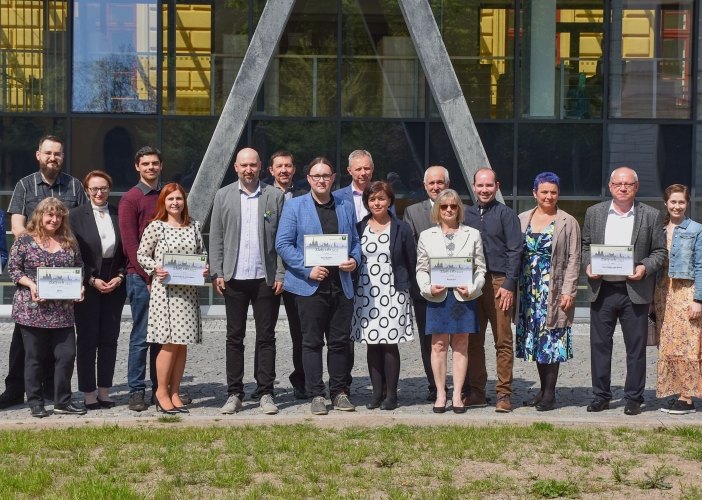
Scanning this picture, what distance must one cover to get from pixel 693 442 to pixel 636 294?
1.61m

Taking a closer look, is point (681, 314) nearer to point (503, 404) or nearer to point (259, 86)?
point (503, 404)

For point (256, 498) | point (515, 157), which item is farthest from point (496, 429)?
point (515, 157)

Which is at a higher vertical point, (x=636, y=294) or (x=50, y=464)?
(x=636, y=294)

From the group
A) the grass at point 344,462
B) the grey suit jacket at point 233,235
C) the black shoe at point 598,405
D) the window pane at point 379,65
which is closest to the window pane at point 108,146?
the window pane at point 379,65

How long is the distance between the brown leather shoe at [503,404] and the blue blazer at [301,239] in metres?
1.46

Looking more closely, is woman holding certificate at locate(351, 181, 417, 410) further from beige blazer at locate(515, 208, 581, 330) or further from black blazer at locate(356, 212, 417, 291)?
beige blazer at locate(515, 208, 581, 330)

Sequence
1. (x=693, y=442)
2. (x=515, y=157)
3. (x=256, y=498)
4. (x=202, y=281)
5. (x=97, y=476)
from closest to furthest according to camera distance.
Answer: (x=256, y=498) → (x=97, y=476) → (x=693, y=442) → (x=202, y=281) → (x=515, y=157)

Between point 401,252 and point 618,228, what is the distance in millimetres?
1767

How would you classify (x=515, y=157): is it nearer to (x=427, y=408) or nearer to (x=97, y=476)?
(x=427, y=408)

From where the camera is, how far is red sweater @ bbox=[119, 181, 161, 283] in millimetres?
8633

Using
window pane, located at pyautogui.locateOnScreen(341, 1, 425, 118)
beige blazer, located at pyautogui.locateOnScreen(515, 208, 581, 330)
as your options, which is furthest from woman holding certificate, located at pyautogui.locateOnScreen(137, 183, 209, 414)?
window pane, located at pyautogui.locateOnScreen(341, 1, 425, 118)

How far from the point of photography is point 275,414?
8.49 metres

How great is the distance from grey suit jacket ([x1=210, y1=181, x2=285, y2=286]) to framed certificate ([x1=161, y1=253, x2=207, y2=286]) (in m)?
0.27

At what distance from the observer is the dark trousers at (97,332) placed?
8.70 meters
